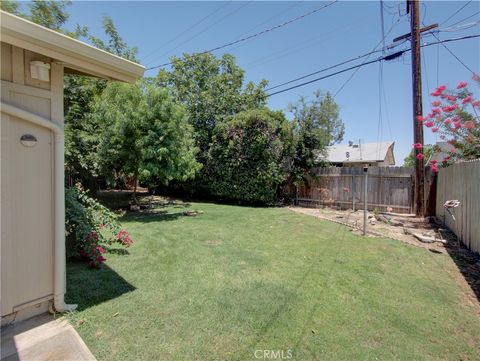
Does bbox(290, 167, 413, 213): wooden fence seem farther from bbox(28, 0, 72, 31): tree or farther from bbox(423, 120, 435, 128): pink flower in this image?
bbox(28, 0, 72, 31): tree

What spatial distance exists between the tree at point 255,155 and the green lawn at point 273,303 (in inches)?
242

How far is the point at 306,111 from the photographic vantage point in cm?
1451

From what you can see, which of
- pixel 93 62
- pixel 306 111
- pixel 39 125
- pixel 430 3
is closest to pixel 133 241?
pixel 39 125

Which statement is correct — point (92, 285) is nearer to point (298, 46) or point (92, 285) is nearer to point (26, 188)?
point (26, 188)

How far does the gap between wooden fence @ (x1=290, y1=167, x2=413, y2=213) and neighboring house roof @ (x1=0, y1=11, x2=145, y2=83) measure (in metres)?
9.50

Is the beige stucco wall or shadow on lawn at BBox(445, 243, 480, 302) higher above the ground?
the beige stucco wall

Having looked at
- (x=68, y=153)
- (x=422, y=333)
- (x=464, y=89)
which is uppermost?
(x=464, y=89)

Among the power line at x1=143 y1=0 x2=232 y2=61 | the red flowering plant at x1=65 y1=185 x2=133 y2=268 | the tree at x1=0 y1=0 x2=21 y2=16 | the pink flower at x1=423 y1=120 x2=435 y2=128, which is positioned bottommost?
the red flowering plant at x1=65 y1=185 x2=133 y2=268

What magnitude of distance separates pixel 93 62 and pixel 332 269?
4256mm

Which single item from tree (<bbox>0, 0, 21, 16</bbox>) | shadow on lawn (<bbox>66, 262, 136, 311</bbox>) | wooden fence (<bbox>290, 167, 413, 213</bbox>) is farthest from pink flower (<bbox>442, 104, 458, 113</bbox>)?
tree (<bbox>0, 0, 21, 16</bbox>)

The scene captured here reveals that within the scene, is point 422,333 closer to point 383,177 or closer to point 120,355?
point 120,355

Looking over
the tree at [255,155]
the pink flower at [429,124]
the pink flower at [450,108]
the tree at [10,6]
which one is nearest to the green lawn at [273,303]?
the pink flower at [429,124]

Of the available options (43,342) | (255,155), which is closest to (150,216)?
(255,155)

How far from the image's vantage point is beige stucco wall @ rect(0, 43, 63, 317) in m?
2.28
